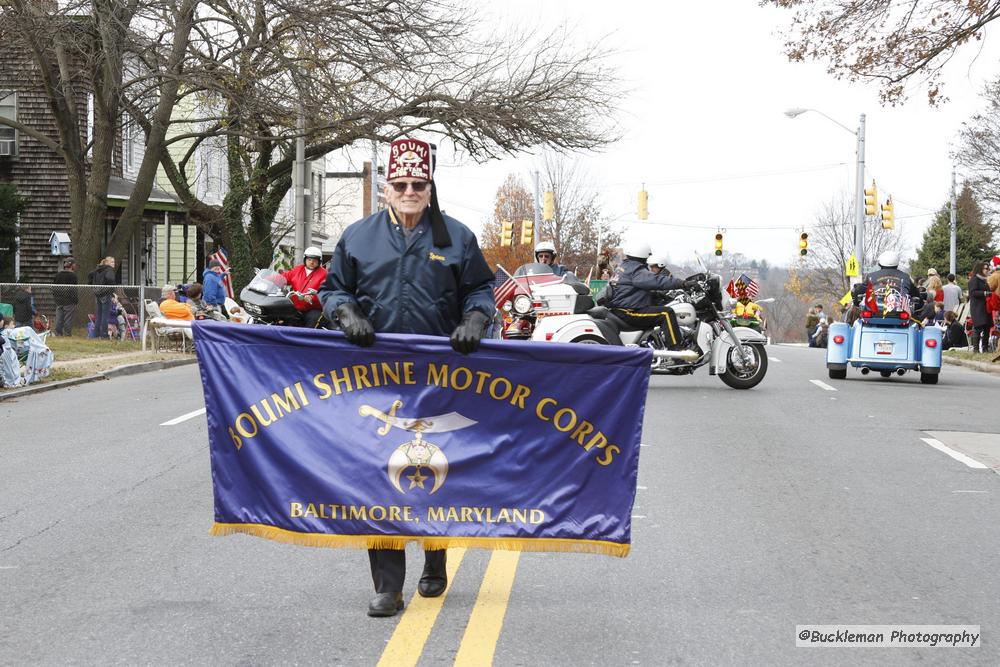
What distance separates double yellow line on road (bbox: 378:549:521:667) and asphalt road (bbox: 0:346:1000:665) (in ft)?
0.05

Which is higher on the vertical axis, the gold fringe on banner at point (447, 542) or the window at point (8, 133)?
the window at point (8, 133)

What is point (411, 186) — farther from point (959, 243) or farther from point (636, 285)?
point (959, 243)

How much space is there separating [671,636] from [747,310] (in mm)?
24085

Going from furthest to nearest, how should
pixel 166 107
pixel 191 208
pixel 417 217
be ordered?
1. pixel 191 208
2. pixel 166 107
3. pixel 417 217

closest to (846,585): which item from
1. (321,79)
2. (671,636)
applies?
(671,636)

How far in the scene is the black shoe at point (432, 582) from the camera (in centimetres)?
566

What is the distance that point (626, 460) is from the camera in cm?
547

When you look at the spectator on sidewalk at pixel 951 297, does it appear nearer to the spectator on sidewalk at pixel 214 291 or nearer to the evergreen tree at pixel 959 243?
the spectator on sidewalk at pixel 214 291

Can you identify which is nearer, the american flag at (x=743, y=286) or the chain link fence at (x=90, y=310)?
the american flag at (x=743, y=286)

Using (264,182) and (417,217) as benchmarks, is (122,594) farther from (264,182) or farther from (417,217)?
(264,182)

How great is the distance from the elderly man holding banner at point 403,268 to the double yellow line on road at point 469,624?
0.16 m

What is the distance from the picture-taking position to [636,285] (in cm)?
1520

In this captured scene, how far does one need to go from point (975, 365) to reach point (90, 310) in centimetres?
1739

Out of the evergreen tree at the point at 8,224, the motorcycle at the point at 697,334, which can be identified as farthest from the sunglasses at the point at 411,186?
the evergreen tree at the point at 8,224
